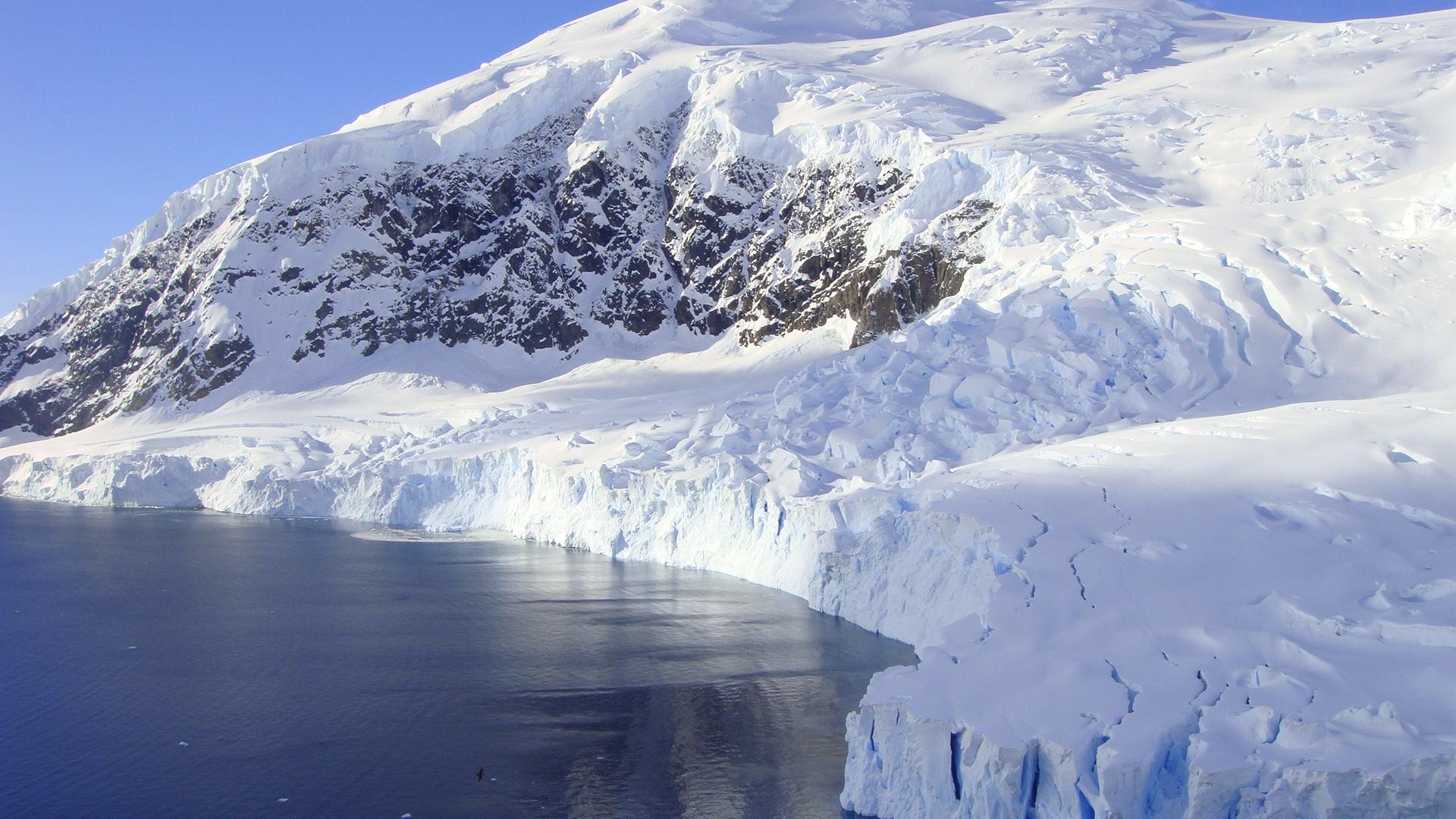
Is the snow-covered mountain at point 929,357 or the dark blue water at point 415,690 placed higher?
the snow-covered mountain at point 929,357

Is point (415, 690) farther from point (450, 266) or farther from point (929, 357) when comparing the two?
point (450, 266)

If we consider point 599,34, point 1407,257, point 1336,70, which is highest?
point 599,34

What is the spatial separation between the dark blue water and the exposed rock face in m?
26.4

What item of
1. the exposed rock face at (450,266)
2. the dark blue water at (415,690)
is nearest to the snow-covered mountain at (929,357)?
the exposed rock face at (450,266)

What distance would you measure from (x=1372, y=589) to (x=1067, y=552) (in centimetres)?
397

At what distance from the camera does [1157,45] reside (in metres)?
57.0

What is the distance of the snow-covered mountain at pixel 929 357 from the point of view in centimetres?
1261

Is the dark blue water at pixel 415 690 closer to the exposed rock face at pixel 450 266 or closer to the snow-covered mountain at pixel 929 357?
the snow-covered mountain at pixel 929 357

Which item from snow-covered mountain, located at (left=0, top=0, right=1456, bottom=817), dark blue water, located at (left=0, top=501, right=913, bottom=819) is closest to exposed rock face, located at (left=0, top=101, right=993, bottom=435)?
snow-covered mountain, located at (left=0, top=0, right=1456, bottom=817)

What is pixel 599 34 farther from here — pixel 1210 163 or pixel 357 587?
pixel 357 587

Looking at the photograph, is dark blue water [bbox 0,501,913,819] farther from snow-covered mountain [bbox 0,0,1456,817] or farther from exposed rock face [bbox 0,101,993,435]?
exposed rock face [bbox 0,101,993,435]

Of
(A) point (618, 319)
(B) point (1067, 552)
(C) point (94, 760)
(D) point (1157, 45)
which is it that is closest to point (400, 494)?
(A) point (618, 319)

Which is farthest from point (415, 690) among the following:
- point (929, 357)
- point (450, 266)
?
point (450, 266)

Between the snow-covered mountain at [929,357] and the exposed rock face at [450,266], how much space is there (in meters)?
0.21
